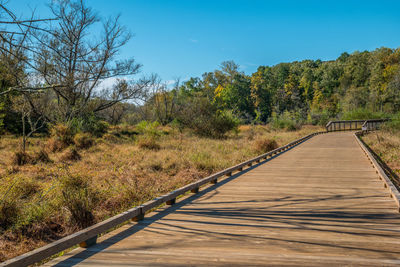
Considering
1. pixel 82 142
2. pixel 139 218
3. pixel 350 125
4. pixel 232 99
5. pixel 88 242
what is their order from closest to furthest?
1. pixel 88 242
2. pixel 139 218
3. pixel 82 142
4. pixel 350 125
5. pixel 232 99

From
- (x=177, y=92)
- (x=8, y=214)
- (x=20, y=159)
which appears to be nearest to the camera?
(x=8, y=214)

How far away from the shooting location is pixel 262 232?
12.4ft

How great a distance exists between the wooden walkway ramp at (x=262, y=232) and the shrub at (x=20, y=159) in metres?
9.16

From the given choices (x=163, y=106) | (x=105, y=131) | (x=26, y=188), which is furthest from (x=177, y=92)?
(x=26, y=188)

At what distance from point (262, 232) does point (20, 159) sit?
38.4 ft

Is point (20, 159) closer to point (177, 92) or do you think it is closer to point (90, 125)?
point (90, 125)

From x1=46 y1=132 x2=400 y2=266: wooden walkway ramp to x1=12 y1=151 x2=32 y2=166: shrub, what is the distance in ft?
30.0

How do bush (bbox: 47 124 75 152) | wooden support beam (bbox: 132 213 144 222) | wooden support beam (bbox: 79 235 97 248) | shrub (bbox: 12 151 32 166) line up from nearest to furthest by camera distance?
wooden support beam (bbox: 79 235 97 248)
wooden support beam (bbox: 132 213 144 222)
shrub (bbox: 12 151 32 166)
bush (bbox: 47 124 75 152)

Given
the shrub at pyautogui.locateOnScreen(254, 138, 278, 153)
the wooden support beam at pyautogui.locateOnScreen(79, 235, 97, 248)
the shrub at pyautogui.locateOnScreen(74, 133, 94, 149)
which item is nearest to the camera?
the wooden support beam at pyautogui.locateOnScreen(79, 235, 97, 248)

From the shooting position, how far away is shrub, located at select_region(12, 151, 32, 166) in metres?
12.2

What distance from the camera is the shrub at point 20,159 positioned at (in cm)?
1219

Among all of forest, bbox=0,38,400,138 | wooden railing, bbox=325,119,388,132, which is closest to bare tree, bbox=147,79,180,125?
forest, bbox=0,38,400,138

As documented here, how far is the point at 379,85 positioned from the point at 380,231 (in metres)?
65.1

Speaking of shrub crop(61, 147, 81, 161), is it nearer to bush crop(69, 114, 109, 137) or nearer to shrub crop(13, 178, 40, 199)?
shrub crop(13, 178, 40, 199)
